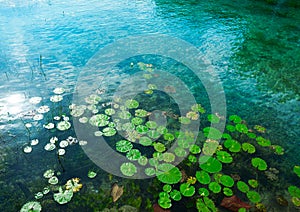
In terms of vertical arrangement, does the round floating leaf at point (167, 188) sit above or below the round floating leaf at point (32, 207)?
below

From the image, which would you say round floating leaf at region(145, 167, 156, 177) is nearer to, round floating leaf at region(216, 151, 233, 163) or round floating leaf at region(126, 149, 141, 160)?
round floating leaf at region(126, 149, 141, 160)

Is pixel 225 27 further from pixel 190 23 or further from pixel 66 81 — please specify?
pixel 66 81

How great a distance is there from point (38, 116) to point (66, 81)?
119 cm

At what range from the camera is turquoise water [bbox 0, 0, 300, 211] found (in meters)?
3.36

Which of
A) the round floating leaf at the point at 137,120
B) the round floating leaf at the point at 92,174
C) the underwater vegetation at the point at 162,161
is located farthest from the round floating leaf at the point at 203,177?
the round floating leaf at the point at 92,174

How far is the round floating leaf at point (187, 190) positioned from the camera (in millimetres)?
3075

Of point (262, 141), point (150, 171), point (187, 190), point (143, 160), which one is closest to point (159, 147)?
point (143, 160)

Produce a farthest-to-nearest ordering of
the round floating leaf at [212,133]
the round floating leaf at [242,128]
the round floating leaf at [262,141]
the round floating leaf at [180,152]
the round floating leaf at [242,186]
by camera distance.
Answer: the round floating leaf at [242,128]
the round floating leaf at [212,133]
the round floating leaf at [262,141]
the round floating leaf at [180,152]
the round floating leaf at [242,186]

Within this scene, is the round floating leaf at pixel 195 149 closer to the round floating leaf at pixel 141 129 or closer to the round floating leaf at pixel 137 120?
the round floating leaf at pixel 141 129

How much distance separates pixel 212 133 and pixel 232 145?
39cm

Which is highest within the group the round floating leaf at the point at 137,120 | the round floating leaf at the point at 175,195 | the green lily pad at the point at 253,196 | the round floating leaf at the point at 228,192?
the round floating leaf at the point at 137,120

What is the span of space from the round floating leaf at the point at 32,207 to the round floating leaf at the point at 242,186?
102 inches

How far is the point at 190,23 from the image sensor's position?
8.01 meters

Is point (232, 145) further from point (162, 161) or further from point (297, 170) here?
point (162, 161)
